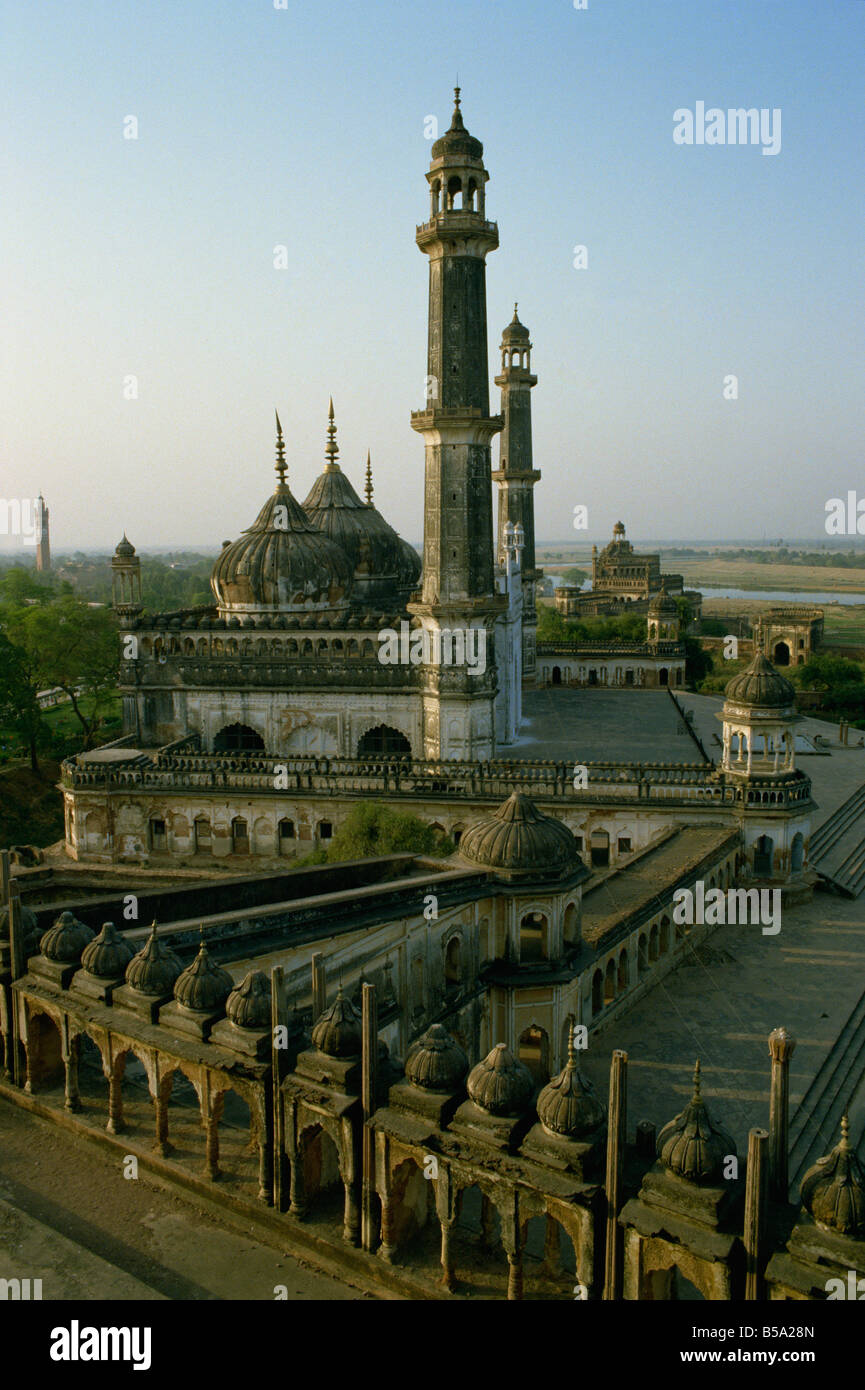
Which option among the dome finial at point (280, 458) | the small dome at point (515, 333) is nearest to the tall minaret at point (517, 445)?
the small dome at point (515, 333)

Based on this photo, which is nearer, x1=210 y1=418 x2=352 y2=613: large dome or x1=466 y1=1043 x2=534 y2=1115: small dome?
x1=466 y1=1043 x2=534 y2=1115: small dome

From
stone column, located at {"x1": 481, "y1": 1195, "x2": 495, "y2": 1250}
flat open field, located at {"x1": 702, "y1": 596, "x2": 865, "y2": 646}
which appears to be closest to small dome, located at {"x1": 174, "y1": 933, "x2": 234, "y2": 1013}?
stone column, located at {"x1": 481, "y1": 1195, "x2": 495, "y2": 1250}

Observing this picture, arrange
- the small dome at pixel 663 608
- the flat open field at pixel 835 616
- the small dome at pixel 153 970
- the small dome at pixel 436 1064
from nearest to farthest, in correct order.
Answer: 1. the small dome at pixel 436 1064
2. the small dome at pixel 153 970
3. the small dome at pixel 663 608
4. the flat open field at pixel 835 616

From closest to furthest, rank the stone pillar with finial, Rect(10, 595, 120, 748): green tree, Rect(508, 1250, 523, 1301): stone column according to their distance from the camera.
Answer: Rect(508, 1250, 523, 1301): stone column
the stone pillar with finial
Rect(10, 595, 120, 748): green tree

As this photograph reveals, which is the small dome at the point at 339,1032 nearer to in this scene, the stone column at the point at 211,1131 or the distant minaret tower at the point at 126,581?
the stone column at the point at 211,1131

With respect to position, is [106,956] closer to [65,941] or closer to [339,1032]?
[65,941]

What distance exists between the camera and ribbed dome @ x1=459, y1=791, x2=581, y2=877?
2050cm

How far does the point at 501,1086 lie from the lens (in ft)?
37.1

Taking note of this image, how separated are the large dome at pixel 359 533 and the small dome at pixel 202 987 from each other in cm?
3496

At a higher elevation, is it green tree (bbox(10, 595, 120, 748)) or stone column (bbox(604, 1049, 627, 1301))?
green tree (bbox(10, 595, 120, 748))

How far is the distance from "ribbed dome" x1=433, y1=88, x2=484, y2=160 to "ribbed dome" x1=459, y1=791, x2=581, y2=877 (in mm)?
24071

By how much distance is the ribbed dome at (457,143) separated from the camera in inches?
1393

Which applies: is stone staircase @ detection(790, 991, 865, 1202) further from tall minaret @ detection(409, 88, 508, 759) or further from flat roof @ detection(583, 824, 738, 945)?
tall minaret @ detection(409, 88, 508, 759)

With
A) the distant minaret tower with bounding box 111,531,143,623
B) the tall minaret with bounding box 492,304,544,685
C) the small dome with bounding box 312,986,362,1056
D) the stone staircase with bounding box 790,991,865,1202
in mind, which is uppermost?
the tall minaret with bounding box 492,304,544,685
